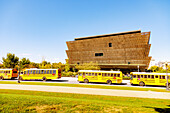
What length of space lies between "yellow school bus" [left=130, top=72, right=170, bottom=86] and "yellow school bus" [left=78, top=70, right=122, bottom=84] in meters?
3.07

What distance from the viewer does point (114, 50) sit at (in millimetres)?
55250

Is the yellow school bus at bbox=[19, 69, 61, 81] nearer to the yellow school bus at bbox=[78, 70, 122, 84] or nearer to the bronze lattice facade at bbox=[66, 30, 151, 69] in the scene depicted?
the yellow school bus at bbox=[78, 70, 122, 84]

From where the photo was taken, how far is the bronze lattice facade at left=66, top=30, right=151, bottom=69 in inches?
1959

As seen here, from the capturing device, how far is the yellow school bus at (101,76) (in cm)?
2284

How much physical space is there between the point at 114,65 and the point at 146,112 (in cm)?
4945

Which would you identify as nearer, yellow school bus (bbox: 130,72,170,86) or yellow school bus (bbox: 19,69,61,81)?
yellow school bus (bbox: 130,72,170,86)

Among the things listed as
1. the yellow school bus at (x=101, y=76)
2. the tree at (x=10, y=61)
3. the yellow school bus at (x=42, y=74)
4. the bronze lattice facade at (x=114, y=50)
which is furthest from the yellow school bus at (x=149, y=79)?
the tree at (x=10, y=61)

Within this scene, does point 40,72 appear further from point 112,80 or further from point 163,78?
point 163,78

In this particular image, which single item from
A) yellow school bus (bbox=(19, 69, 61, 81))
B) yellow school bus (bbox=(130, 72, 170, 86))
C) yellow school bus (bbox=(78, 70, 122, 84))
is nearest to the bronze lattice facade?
yellow school bus (bbox=(130, 72, 170, 86))

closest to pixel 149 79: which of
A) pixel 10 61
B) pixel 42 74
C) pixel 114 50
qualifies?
pixel 42 74

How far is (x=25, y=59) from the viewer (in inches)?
2662

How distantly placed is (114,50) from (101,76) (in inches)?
1352

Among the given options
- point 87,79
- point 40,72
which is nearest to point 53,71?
point 40,72

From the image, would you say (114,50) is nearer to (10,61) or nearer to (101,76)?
(101,76)
